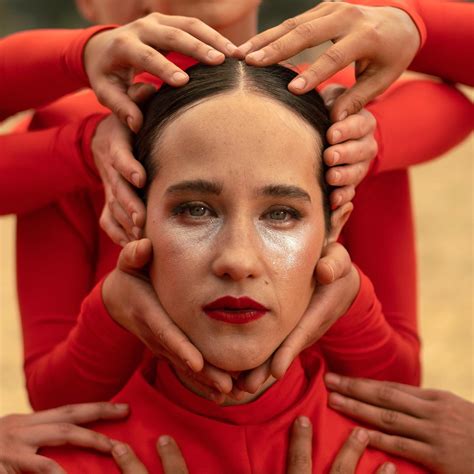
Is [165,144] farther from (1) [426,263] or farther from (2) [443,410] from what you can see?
(1) [426,263]

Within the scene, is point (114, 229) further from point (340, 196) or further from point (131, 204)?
point (340, 196)

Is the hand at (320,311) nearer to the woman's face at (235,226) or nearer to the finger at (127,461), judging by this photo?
the woman's face at (235,226)

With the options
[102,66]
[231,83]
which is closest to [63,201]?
[102,66]

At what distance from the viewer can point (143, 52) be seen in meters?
1.45

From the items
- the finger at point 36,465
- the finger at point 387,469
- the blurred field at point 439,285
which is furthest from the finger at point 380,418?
the blurred field at point 439,285

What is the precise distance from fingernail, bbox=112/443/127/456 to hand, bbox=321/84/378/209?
1.60 ft

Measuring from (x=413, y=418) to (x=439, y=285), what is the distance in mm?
2359

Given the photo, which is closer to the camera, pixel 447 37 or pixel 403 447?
pixel 403 447

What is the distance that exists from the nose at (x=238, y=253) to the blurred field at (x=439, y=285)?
80.2 inches

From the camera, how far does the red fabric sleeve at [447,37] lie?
1.77 metres

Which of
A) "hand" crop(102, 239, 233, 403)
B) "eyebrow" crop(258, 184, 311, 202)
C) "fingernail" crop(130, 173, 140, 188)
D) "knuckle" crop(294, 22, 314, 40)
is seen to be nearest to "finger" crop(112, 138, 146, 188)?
"fingernail" crop(130, 173, 140, 188)

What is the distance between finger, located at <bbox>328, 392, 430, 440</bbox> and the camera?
5.24 feet

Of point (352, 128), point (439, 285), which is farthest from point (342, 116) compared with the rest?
point (439, 285)

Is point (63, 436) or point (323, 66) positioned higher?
point (323, 66)
